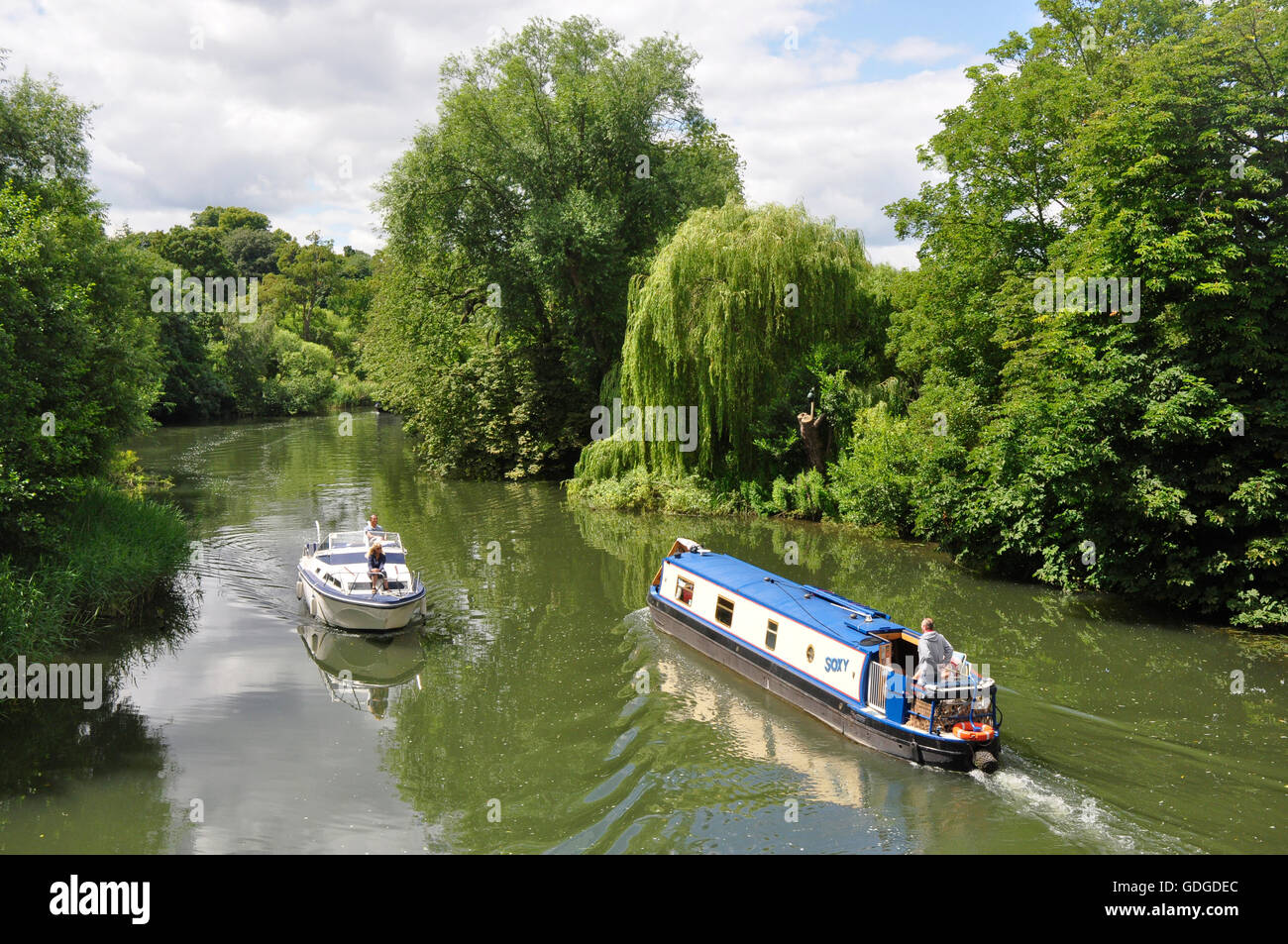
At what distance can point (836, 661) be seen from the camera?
12.8m

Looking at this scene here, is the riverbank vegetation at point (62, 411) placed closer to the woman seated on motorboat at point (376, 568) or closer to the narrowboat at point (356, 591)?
the narrowboat at point (356, 591)

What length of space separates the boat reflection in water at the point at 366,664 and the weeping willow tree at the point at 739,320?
539 inches

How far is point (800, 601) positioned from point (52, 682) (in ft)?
42.7

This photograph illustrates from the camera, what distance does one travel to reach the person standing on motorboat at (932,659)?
38.2 ft

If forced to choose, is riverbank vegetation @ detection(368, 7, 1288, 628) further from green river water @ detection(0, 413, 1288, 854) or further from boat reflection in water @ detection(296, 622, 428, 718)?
boat reflection in water @ detection(296, 622, 428, 718)

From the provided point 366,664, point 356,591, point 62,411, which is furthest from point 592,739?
point 62,411

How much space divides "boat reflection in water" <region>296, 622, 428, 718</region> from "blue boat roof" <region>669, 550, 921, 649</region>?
5.71 metres

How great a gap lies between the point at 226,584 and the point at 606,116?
23.9 meters

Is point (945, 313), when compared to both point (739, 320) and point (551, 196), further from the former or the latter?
point (551, 196)

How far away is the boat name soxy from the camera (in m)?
13.9

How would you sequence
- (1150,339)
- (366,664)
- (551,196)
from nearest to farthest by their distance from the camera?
(366,664)
(1150,339)
(551,196)

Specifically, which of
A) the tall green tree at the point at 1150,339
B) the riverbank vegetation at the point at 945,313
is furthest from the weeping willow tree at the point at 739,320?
the tall green tree at the point at 1150,339
